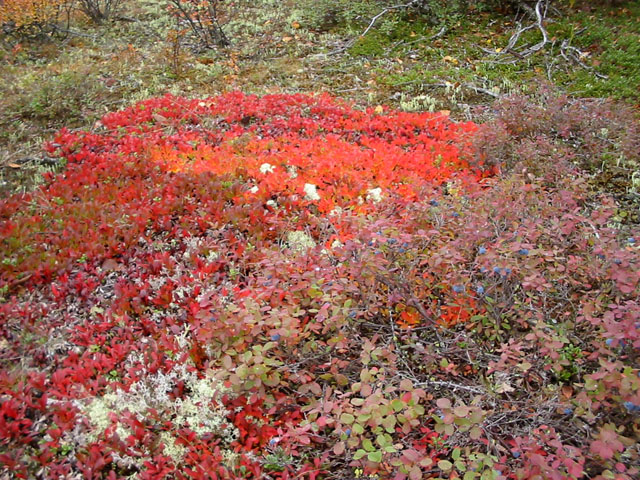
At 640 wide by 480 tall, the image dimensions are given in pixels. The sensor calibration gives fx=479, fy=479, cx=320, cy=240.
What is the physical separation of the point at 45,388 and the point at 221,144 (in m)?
4.25

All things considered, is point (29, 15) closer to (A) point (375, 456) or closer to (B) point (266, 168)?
(B) point (266, 168)

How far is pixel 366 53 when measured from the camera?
1095 centimetres

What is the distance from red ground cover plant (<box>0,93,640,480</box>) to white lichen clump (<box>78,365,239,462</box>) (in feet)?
0.05

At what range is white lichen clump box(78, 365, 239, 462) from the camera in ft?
10.0

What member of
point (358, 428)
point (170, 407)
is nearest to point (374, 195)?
point (170, 407)

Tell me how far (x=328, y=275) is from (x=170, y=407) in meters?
1.43

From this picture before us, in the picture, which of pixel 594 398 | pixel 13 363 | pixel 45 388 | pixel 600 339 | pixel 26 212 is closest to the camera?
pixel 594 398

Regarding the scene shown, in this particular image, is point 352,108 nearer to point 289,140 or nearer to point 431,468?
point 289,140

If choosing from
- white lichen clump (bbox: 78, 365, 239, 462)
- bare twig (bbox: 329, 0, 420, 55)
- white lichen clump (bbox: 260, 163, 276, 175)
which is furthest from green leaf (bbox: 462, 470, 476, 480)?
bare twig (bbox: 329, 0, 420, 55)

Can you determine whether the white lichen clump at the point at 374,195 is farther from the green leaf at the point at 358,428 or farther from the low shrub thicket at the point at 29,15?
the low shrub thicket at the point at 29,15

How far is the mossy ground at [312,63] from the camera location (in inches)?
330

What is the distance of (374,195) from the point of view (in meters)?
5.46

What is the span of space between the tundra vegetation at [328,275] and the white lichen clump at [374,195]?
0.02 meters

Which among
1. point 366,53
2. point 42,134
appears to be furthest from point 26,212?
point 366,53
